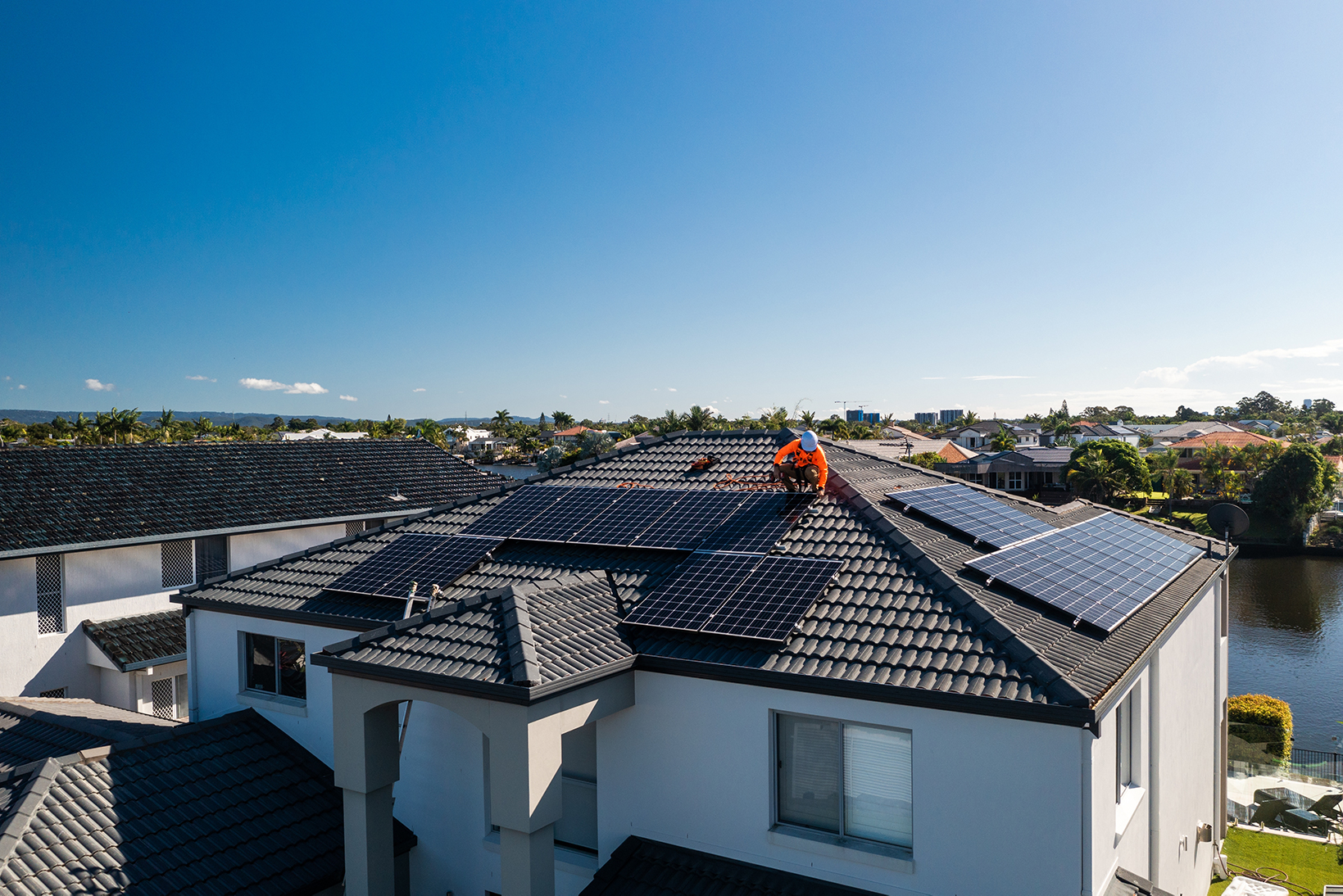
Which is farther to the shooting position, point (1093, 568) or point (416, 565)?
point (416, 565)

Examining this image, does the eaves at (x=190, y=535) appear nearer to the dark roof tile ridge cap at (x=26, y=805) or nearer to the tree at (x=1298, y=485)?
the dark roof tile ridge cap at (x=26, y=805)

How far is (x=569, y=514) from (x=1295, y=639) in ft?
184

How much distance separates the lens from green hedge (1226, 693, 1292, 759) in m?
24.2

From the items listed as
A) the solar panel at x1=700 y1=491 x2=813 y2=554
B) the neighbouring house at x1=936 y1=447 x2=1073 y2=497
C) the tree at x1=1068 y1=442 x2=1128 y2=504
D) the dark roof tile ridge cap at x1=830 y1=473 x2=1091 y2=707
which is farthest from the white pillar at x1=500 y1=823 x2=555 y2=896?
the tree at x1=1068 y1=442 x2=1128 y2=504

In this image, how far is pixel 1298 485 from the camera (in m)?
71.8

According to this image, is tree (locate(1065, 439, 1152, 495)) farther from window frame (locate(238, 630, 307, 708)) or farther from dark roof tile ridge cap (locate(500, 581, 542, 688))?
dark roof tile ridge cap (locate(500, 581, 542, 688))

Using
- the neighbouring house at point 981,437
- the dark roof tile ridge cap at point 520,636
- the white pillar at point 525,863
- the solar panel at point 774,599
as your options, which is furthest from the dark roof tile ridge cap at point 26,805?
the neighbouring house at point 981,437

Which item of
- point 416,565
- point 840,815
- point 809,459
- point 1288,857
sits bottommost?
point 1288,857

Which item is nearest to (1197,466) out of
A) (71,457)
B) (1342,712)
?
(1342,712)

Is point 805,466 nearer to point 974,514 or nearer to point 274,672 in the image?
point 974,514

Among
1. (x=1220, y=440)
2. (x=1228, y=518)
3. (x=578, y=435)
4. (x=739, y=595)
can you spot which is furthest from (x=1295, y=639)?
Answer: (x=578, y=435)

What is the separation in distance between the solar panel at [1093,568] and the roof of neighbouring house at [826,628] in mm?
219

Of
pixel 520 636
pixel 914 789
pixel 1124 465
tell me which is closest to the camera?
pixel 914 789

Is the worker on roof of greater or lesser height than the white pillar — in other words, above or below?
above
